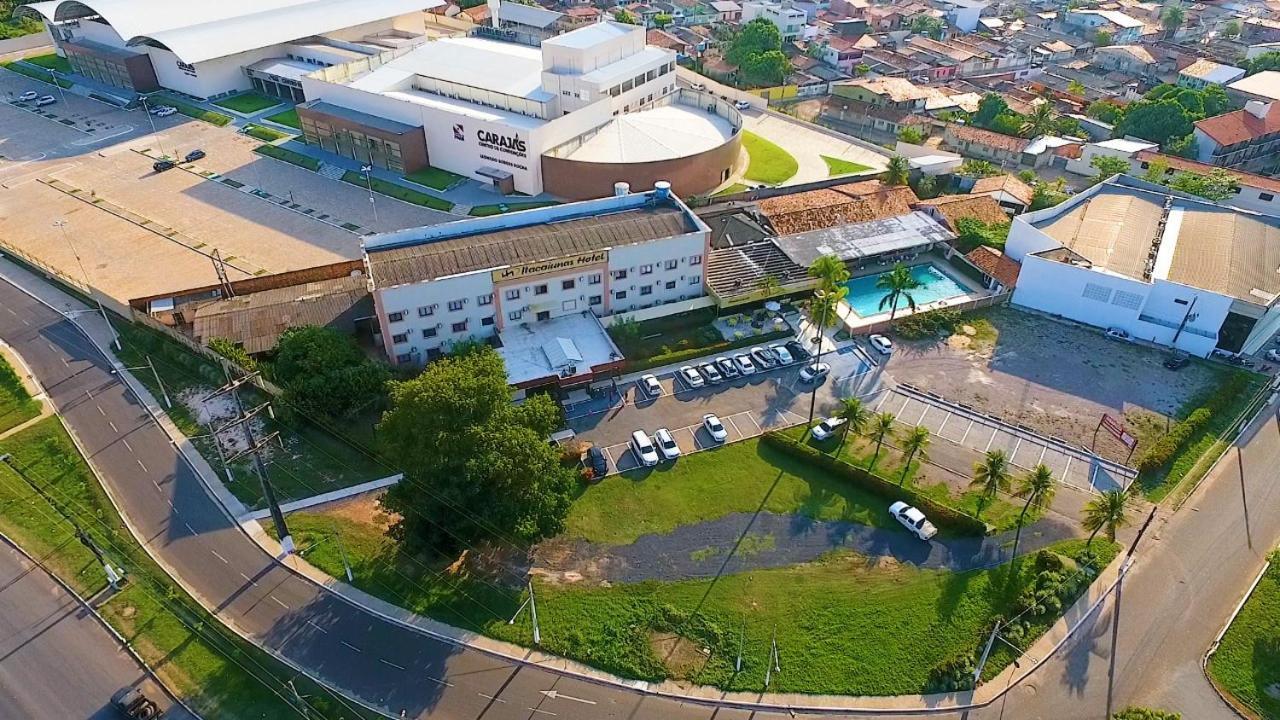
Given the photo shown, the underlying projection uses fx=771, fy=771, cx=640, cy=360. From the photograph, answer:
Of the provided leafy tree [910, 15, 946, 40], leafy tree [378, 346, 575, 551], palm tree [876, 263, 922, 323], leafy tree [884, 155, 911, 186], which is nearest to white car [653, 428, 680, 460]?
leafy tree [378, 346, 575, 551]

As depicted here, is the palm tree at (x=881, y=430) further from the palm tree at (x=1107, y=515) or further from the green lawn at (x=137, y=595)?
the green lawn at (x=137, y=595)

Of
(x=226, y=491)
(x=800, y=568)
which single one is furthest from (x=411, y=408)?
(x=800, y=568)

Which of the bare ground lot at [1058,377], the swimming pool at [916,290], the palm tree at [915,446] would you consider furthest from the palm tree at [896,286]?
the palm tree at [915,446]

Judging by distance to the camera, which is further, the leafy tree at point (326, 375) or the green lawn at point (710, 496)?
the leafy tree at point (326, 375)

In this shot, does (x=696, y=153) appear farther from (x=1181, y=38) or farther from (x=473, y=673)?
(x=1181, y=38)

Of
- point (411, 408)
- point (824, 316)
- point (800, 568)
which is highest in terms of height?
point (411, 408)

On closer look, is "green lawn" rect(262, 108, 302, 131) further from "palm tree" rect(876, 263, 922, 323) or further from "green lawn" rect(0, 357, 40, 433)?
"palm tree" rect(876, 263, 922, 323)

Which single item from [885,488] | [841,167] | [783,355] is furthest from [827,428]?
[841,167]
